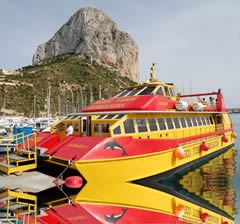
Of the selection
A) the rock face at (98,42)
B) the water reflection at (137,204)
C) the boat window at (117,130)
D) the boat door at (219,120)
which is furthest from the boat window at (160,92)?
the rock face at (98,42)

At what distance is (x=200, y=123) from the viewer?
23.1 meters

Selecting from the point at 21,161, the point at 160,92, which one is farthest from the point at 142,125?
the point at 21,161

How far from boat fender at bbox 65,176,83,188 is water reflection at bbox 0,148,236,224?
254mm

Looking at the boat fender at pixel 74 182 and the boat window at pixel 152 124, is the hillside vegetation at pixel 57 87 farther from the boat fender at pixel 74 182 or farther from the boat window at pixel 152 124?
the boat fender at pixel 74 182

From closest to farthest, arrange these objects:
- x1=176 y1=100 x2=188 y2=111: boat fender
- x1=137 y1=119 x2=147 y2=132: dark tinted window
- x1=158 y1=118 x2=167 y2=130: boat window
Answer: x1=137 y1=119 x2=147 y2=132: dark tinted window
x1=158 y1=118 x2=167 y2=130: boat window
x1=176 y1=100 x2=188 y2=111: boat fender

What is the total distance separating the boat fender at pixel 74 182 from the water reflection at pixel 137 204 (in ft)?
0.83

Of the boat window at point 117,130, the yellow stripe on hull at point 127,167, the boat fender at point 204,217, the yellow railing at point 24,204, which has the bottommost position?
the boat fender at point 204,217

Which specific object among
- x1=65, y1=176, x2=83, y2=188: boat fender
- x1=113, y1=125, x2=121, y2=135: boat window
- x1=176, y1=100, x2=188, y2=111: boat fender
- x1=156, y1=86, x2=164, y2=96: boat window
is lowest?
x1=65, y1=176, x2=83, y2=188: boat fender

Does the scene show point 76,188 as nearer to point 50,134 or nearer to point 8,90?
point 50,134

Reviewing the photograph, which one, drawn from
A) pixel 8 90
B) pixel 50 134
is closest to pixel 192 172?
pixel 50 134

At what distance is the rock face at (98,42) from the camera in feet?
458

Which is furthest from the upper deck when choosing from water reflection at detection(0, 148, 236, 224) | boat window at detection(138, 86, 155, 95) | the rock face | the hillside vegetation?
the rock face

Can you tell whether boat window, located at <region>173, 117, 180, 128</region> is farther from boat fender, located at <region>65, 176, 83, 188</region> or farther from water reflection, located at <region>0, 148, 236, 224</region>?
boat fender, located at <region>65, 176, 83, 188</region>

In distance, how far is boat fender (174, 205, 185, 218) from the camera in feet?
38.1
